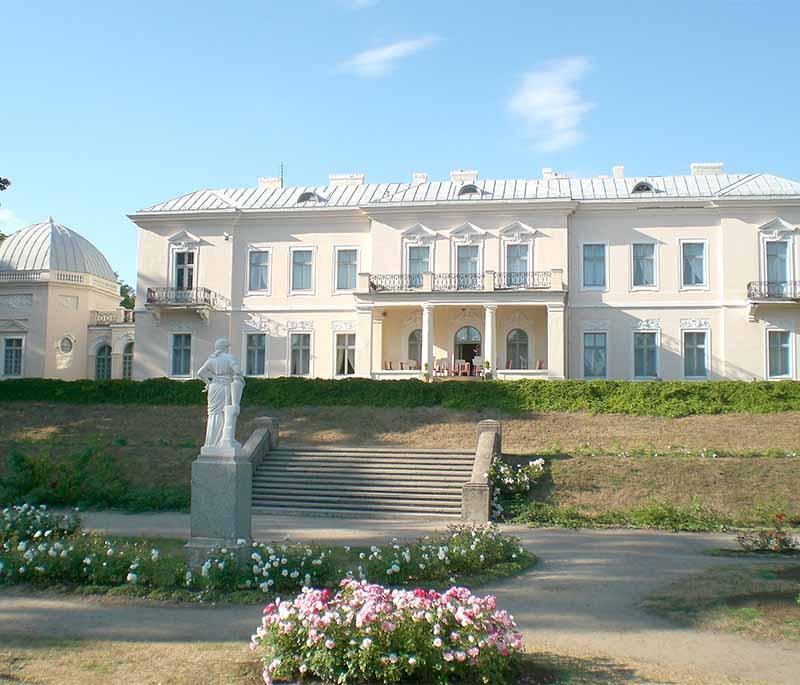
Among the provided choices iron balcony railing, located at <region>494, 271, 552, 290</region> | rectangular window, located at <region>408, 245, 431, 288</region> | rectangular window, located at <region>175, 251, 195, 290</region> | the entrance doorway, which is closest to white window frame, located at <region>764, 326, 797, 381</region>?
iron balcony railing, located at <region>494, 271, 552, 290</region>

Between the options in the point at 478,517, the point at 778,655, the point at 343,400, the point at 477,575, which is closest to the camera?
the point at 778,655

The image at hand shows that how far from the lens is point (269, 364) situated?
37.2m

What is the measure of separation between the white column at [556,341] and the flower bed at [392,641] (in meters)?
27.0

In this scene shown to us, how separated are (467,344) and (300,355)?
7.26 meters

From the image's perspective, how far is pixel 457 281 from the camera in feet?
115

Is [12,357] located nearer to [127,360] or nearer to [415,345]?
[127,360]

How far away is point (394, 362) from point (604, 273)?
9523 millimetres

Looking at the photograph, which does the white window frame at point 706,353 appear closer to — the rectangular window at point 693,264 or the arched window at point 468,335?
the rectangular window at point 693,264

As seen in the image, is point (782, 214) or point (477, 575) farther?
point (782, 214)

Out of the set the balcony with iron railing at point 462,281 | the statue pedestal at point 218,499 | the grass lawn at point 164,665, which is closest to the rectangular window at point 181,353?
the balcony with iron railing at point 462,281

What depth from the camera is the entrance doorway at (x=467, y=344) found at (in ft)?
119

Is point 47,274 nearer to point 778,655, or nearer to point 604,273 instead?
point 604,273

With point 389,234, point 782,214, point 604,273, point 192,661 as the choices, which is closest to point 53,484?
point 192,661

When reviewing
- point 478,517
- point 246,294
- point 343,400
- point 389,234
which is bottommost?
point 478,517
